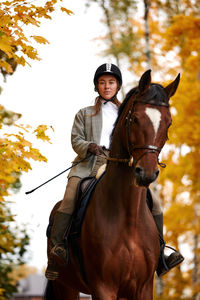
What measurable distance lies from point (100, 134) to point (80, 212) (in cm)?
101

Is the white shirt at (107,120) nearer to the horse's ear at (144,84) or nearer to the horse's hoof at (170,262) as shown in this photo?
the horse's ear at (144,84)

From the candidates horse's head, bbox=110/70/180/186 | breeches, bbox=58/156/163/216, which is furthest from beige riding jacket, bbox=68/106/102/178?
horse's head, bbox=110/70/180/186

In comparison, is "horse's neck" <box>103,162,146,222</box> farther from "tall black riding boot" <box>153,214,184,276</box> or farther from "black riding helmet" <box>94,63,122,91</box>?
"black riding helmet" <box>94,63,122,91</box>

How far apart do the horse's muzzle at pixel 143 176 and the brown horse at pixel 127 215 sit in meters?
0.15

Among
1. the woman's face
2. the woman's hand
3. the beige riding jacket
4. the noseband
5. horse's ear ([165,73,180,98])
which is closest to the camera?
the noseband

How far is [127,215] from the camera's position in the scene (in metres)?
5.25

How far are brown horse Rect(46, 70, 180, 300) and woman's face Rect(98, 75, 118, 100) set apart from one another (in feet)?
2.96

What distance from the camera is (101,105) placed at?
6270 millimetres

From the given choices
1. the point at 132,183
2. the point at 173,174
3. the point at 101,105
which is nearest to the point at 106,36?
the point at 173,174

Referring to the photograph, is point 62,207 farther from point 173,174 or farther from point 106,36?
point 106,36

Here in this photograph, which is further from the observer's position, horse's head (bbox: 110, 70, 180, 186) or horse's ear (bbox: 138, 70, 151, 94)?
horse's ear (bbox: 138, 70, 151, 94)

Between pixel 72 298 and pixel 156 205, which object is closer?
pixel 156 205

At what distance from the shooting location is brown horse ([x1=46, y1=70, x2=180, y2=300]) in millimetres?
4793

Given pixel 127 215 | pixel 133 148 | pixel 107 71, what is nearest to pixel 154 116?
pixel 133 148
